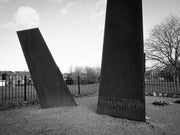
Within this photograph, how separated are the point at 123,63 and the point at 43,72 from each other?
10.8ft

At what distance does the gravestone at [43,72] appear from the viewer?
5402 mm

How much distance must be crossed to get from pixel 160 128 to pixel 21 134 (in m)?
3.35

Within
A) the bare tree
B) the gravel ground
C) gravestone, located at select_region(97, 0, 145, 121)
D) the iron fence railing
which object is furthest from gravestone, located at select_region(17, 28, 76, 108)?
the bare tree

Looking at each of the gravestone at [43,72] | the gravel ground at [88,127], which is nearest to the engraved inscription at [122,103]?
the gravel ground at [88,127]

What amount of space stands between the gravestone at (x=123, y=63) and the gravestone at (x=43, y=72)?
5.98 ft

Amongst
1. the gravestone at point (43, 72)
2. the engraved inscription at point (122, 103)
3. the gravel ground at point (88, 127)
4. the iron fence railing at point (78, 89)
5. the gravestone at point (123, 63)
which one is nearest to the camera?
the gravel ground at point (88, 127)

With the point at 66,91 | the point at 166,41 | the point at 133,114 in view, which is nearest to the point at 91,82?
the point at 166,41

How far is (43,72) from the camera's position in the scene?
216 inches

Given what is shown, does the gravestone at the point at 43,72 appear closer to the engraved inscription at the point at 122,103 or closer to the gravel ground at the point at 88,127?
the gravel ground at the point at 88,127

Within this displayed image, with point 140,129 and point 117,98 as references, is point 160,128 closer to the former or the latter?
point 140,129

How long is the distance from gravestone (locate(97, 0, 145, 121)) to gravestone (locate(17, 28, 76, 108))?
182 centimetres

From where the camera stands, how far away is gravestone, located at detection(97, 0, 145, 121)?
3.94 m

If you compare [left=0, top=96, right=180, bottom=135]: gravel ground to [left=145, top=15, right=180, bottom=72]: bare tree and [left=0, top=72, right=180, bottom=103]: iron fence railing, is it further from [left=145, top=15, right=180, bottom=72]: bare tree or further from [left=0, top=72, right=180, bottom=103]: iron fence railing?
[left=145, top=15, right=180, bottom=72]: bare tree

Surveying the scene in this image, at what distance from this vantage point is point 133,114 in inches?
153
